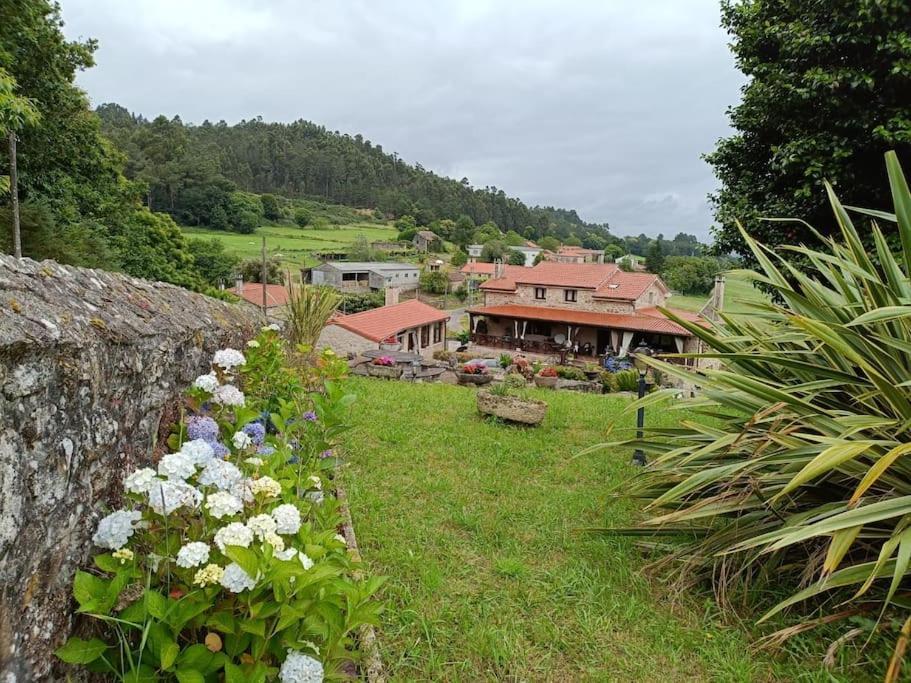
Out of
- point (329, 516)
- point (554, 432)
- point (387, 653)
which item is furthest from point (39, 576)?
point (554, 432)

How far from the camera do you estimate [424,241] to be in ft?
241

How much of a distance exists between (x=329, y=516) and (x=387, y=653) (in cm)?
65

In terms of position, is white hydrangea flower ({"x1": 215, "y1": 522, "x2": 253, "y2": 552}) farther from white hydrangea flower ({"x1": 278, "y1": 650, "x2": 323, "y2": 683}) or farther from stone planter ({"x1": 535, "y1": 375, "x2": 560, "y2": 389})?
stone planter ({"x1": 535, "y1": 375, "x2": 560, "y2": 389})

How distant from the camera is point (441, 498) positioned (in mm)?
3990

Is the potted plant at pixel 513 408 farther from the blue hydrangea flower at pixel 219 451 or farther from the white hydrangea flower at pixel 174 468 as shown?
the white hydrangea flower at pixel 174 468

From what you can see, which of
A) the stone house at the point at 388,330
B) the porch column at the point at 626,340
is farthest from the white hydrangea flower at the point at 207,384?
the porch column at the point at 626,340

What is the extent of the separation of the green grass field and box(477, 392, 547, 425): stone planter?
136 ft

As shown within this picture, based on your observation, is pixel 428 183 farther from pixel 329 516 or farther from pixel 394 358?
pixel 329 516

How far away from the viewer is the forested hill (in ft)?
194

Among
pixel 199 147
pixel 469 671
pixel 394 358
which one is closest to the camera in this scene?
pixel 469 671

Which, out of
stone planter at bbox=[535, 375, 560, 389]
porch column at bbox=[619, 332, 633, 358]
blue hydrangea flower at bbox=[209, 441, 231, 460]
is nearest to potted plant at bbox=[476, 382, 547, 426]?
blue hydrangea flower at bbox=[209, 441, 231, 460]

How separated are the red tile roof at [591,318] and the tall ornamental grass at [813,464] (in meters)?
19.3

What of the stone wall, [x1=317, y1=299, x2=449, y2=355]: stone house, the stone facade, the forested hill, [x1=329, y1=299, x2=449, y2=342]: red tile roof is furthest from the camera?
the forested hill

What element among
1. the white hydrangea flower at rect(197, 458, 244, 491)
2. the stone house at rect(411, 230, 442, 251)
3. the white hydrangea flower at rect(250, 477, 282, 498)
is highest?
the stone house at rect(411, 230, 442, 251)
